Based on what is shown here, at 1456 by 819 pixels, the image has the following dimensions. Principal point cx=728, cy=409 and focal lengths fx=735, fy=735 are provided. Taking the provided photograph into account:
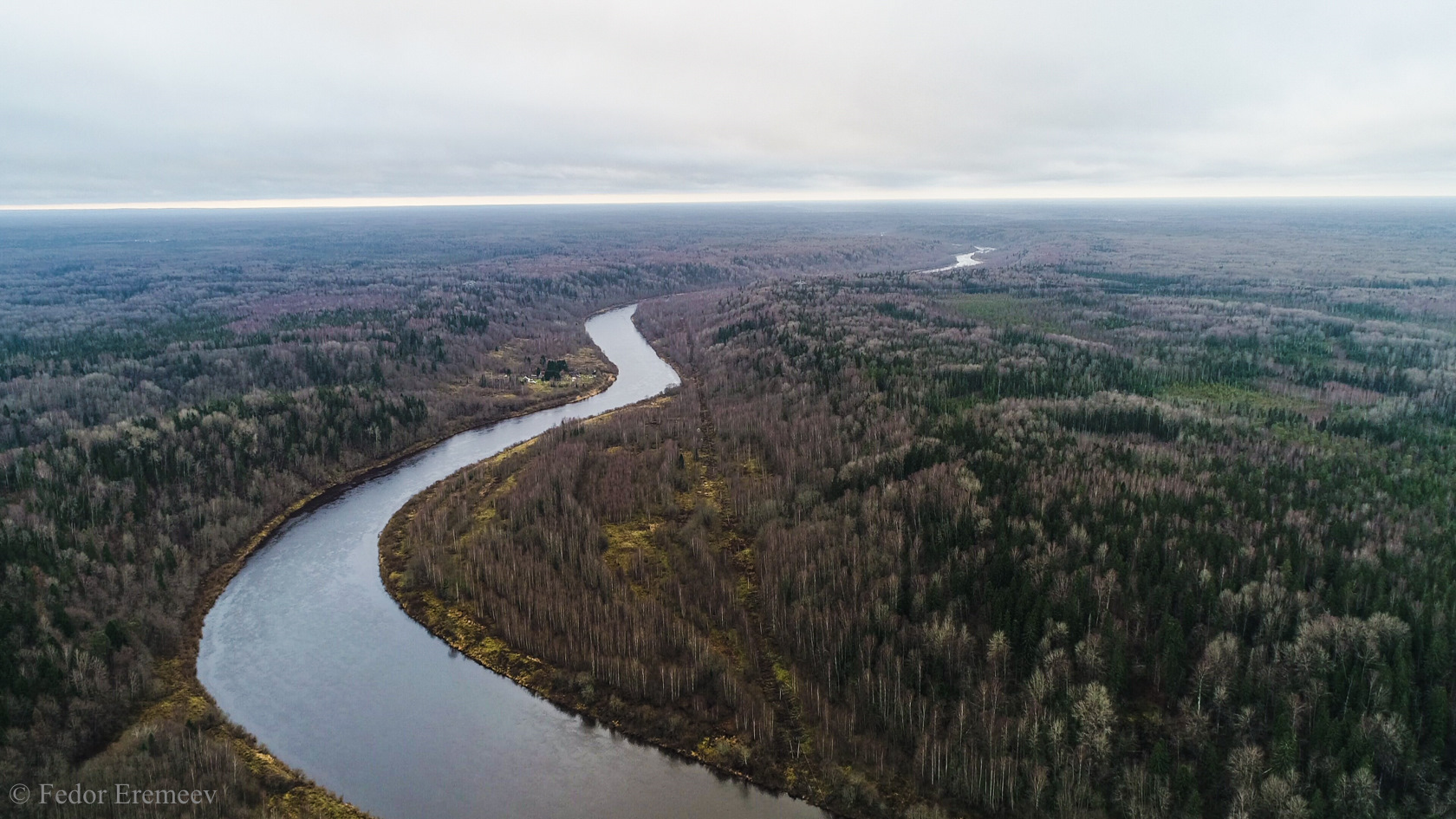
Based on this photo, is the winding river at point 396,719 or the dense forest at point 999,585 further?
the winding river at point 396,719

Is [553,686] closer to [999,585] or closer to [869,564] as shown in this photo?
[869,564]

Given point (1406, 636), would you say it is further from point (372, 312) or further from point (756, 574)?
point (372, 312)

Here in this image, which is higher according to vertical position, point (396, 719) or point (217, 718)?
point (217, 718)

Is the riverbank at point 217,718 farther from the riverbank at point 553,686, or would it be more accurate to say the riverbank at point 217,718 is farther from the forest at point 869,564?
the riverbank at point 553,686

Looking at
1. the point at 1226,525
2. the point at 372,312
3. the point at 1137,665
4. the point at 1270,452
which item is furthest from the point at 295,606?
the point at 372,312

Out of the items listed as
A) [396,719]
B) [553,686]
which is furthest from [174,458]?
[553,686]

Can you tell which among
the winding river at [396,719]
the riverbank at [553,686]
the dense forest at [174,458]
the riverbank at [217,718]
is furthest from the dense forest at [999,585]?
the dense forest at [174,458]

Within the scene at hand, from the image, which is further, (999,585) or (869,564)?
(869,564)
